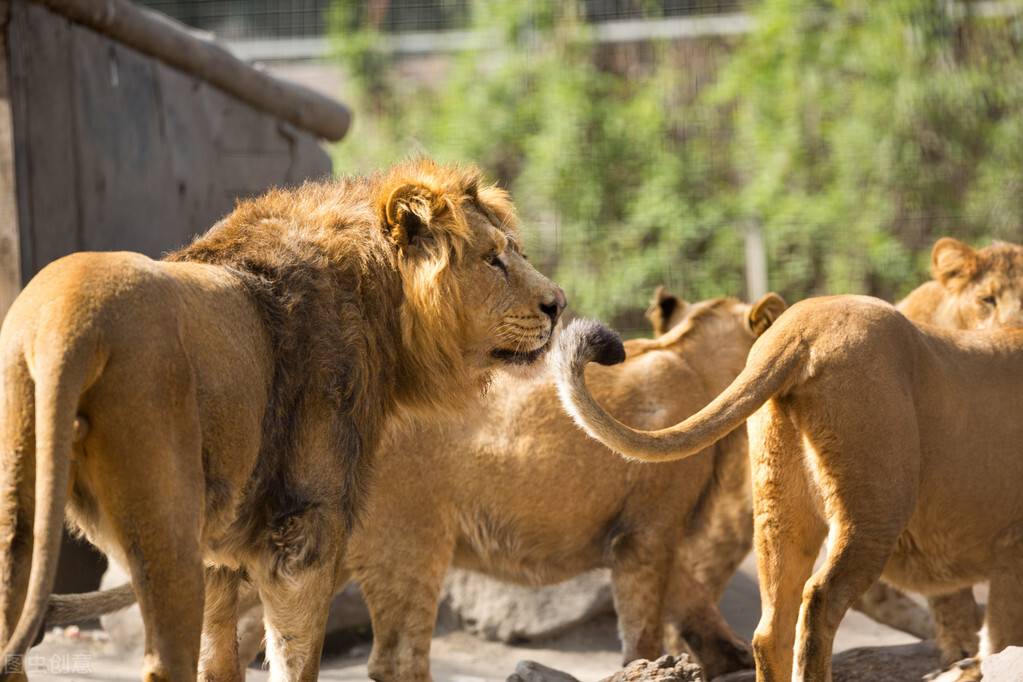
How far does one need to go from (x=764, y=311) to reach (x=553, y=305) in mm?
1610

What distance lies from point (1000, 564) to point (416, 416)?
1.74 m

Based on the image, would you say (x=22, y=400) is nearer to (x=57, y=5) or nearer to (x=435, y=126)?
(x=57, y=5)

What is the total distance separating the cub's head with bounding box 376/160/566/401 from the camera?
356 centimetres

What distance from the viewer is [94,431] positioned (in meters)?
2.65

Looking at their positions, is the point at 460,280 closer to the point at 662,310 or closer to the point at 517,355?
the point at 517,355

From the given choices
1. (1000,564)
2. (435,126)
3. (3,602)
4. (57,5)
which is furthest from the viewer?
(435,126)

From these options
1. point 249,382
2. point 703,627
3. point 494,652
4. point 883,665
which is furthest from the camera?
point 494,652

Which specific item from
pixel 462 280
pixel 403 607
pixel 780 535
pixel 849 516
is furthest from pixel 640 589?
pixel 462 280

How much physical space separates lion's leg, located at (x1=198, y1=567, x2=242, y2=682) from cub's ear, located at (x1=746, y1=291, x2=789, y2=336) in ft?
7.44

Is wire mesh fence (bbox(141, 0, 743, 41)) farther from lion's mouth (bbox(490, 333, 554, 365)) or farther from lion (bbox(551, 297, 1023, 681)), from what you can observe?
lion's mouth (bbox(490, 333, 554, 365))

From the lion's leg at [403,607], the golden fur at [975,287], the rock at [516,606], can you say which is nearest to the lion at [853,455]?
the golden fur at [975,287]

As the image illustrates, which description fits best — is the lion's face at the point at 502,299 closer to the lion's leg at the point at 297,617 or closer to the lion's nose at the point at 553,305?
the lion's nose at the point at 553,305

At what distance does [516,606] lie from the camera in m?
6.15

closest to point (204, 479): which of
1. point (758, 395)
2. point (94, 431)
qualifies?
point (94, 431)
